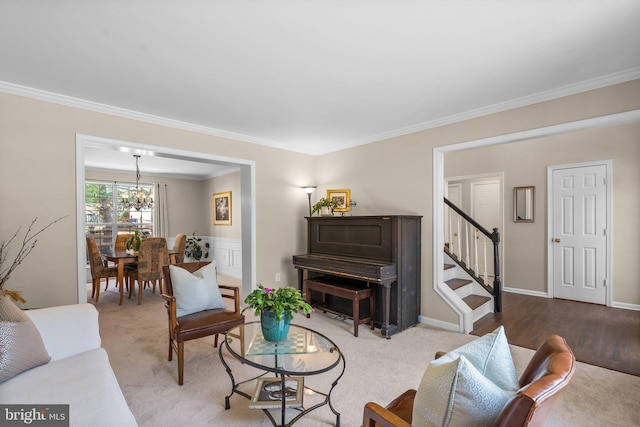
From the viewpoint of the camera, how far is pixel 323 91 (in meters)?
2.79

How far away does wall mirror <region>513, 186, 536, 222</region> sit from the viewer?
5.07 meters

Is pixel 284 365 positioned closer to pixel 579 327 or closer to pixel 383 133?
pixel 383 133

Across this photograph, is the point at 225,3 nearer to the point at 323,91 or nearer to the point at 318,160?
the point at 323,91

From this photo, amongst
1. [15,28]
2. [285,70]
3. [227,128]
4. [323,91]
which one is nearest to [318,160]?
[227,128]

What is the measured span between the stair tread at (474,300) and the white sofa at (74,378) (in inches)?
144

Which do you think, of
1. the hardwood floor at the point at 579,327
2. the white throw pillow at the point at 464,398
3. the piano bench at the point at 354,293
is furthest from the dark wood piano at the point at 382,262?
the white throw pillow at the point at 464,398

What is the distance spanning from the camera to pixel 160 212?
7.13 metres

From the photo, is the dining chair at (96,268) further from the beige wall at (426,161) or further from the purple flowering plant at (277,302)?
the purple flowering plant at (277,302)

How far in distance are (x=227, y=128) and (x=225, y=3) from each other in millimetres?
2337

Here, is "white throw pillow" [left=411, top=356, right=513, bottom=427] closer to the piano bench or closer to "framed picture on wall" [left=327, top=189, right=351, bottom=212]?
the piano bench

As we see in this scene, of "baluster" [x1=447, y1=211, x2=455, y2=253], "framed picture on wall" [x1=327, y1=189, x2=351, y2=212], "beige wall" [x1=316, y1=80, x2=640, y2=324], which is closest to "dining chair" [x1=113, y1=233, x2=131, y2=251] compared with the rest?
"beige wall" [x1=316, y1=80, x2=640, y2=324]

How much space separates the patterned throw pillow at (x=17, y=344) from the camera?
5.11 ft

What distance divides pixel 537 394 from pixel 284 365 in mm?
1279

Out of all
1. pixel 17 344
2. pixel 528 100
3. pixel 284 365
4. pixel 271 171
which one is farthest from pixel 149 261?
pixel 528 100
